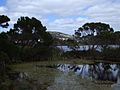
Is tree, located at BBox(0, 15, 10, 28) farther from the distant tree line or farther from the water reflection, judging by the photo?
the distant tree line

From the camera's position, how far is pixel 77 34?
77125 mm

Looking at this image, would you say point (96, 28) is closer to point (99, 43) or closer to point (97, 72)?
point (99, 43)

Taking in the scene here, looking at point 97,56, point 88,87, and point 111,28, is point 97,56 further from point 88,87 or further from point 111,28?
point 88,87

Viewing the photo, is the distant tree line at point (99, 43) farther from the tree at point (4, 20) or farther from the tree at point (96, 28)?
the tree at point (4, 20)

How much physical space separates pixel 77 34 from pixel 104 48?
10.5 m

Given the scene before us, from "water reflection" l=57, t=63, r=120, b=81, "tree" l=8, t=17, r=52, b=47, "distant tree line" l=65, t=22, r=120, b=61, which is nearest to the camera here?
"water reflection" l=57, t=63, r=120, b=81

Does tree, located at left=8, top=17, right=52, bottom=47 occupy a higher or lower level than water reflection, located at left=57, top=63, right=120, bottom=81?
higher

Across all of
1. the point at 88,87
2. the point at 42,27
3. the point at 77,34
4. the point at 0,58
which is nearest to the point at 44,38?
the point at 42,27

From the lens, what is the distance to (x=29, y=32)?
59.4 meters

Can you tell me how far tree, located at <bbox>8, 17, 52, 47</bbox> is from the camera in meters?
58.5

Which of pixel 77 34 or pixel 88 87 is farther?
pixel 77 34

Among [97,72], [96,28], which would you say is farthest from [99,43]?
[97,72]

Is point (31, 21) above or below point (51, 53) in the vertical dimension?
above

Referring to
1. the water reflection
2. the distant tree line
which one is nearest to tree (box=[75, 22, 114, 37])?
the distant tree line
